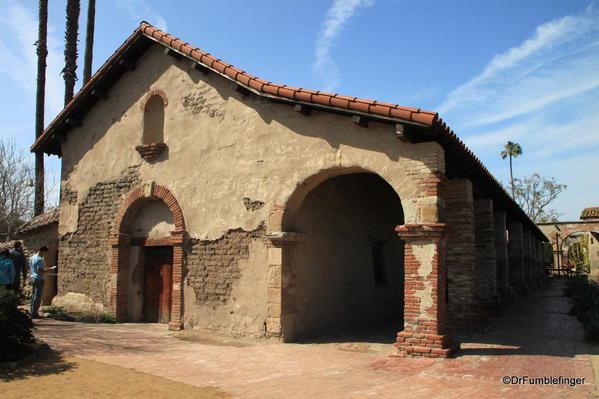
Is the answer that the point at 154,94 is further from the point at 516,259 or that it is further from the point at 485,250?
the point at 516,259

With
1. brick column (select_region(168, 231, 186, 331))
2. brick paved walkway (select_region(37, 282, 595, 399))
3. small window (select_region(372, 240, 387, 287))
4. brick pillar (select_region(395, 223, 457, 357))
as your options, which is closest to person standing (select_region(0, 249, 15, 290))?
brick paved walkway (select_region(37, 282, 595, 399))

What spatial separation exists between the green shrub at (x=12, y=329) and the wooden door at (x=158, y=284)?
4.39 meters

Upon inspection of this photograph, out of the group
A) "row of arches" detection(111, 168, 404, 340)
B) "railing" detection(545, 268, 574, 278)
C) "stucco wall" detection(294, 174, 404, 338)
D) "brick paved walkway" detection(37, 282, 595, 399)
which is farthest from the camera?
"railing" detection(545, 268, 574, 278)

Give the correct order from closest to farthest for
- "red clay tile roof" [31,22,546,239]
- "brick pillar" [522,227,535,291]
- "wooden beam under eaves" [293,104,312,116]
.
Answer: "red clay tile roof" [31,22,546,239]
"wooden beam under eaves" [293,104,312,116]
"brick pillar" [522,227,535,291]

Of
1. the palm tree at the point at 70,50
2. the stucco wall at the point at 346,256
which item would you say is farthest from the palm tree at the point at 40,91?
the stucco wall at the point at 346,256

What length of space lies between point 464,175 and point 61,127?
10714mm

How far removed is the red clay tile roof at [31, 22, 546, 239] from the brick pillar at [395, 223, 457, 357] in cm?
168

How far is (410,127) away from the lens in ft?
26.3

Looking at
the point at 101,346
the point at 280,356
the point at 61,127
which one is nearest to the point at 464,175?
the point at 280,356

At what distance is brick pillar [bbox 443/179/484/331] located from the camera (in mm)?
9688

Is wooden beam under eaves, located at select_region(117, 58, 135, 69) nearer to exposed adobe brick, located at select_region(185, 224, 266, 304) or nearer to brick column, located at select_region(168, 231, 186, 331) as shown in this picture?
brick column, located at select_region(168, 231, 186, 331)

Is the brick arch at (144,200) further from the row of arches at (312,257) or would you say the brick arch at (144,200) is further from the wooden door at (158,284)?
the wooden door at (158,284)

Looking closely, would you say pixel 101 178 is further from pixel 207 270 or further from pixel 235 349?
pixel 235 349

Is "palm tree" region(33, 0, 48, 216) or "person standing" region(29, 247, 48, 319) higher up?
"palm tree" region(33, 0, 48, 216)
